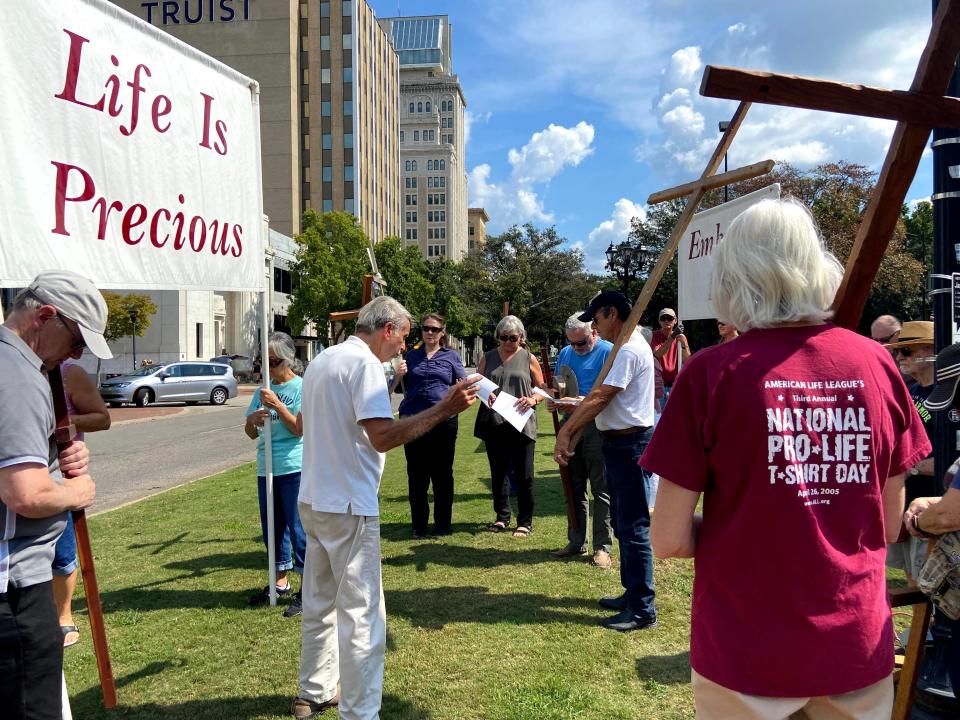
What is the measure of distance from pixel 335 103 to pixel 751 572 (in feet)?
256

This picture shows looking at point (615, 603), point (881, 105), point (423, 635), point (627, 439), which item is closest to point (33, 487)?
point (881, 105)

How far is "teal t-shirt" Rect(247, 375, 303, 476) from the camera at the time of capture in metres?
5.03

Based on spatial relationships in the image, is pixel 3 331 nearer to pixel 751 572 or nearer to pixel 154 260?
pixel 154 260

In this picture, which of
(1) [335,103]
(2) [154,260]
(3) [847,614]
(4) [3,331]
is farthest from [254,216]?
(1) [335,103]

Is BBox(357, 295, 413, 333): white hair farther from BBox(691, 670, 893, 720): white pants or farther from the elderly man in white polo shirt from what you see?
BBox(691, 670, 893, 720): white pants

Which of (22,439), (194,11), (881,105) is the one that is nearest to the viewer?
(881,105)

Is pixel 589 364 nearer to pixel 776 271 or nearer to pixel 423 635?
pixel 423 635

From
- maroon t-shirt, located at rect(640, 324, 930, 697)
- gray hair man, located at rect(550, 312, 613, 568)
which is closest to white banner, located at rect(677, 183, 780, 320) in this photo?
gray hair man, located at rect(550, 312, 613, 568)

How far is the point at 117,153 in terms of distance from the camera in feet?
11.5

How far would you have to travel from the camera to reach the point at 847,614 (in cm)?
161

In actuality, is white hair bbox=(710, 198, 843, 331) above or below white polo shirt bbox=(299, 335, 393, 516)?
above

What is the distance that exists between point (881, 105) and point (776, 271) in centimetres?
51

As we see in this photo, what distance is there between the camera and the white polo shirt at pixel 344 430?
10.6 ft

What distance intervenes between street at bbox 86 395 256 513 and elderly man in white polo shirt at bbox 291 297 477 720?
6323mm
